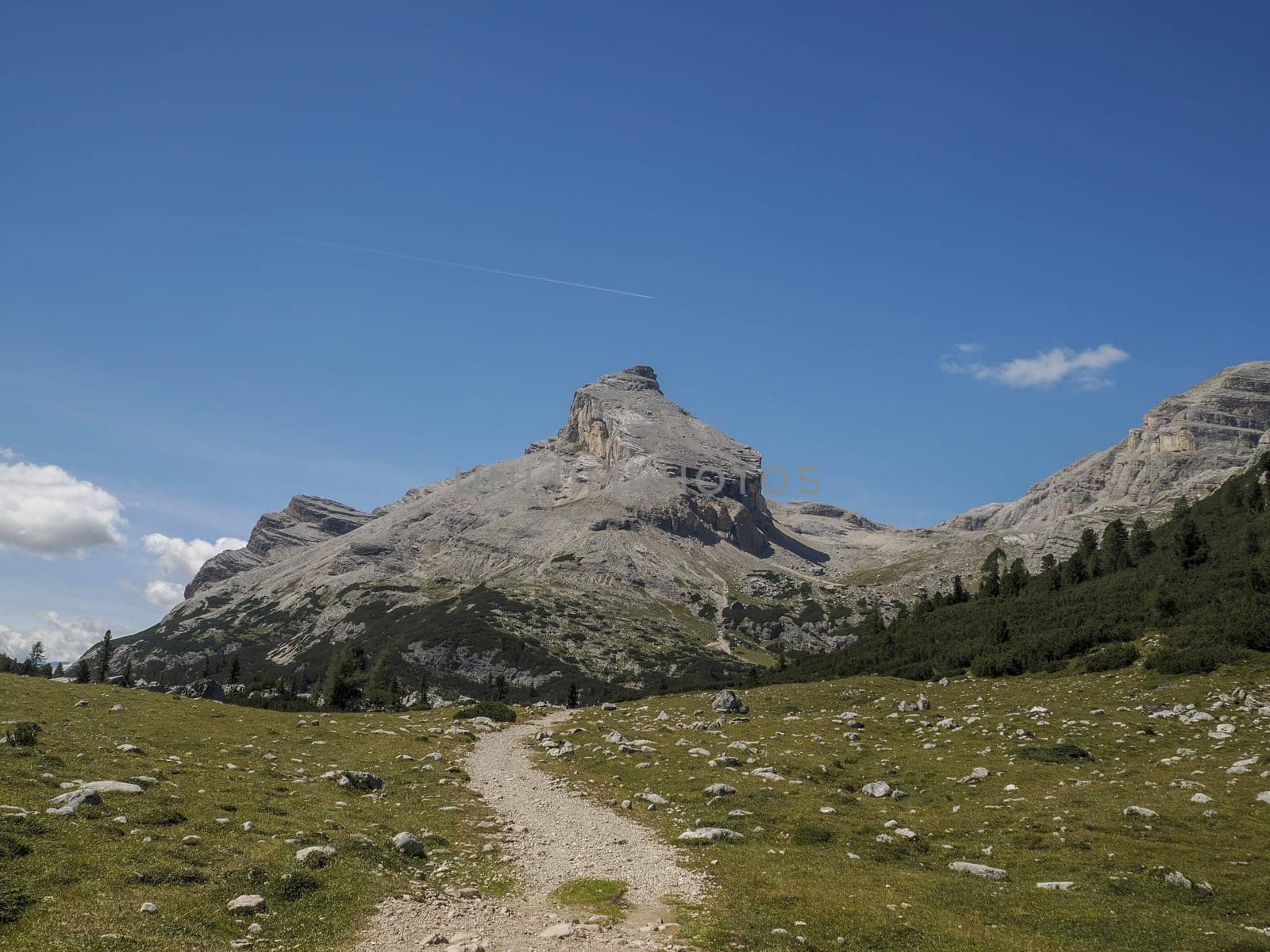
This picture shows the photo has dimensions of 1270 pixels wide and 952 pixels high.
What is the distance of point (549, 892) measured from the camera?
68.4 ft

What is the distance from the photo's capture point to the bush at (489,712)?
6229 centimetres

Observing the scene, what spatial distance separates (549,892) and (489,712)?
44.9 meters

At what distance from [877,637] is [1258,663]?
5660 centimetres

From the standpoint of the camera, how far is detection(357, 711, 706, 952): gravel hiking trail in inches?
672

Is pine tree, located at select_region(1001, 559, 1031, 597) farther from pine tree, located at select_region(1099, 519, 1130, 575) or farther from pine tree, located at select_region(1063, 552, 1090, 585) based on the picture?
pine tree, located at select_region(1099, 519, 1130, 575)

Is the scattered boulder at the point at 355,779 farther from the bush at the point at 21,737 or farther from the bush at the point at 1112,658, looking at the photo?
the bush at the point at 1112,658

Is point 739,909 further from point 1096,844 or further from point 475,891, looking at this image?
point 1096,844

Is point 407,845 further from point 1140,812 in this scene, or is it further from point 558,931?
point 1140,812

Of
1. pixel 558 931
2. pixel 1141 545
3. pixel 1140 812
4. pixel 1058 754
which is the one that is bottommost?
pixel 558 931

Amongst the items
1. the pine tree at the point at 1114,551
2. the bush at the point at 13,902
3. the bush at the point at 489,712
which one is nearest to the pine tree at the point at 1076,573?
the pine tree at the point at 1114,551

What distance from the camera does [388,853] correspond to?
21938 millimetres

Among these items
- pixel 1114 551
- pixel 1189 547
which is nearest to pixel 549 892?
pixel 1189 547

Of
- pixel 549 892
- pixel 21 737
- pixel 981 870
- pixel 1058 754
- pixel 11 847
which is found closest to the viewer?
pixel 11 847

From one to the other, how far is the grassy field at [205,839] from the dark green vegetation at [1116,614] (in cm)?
5281
